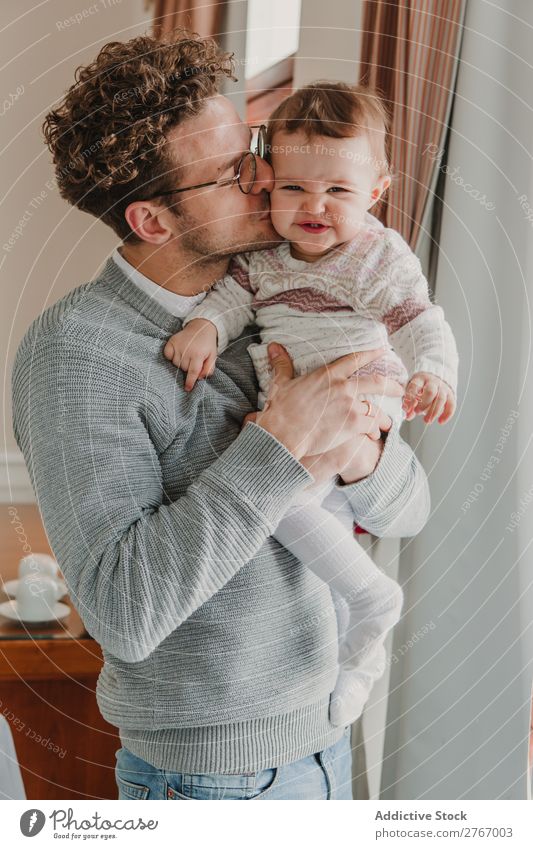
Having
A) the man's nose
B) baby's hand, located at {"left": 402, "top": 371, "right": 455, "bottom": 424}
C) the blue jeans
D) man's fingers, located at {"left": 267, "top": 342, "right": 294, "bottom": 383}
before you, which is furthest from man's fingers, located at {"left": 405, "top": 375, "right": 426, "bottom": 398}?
the blue jeans

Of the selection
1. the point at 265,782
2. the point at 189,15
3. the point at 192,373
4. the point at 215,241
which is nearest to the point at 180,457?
the point at 192,373

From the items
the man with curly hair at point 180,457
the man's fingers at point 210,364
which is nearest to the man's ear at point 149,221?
the man with curly hair at point 180,457

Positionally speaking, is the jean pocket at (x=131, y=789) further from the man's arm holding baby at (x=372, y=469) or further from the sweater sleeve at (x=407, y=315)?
the sweater sleeve at (x=407, y=315)

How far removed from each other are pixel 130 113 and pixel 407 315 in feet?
0.92

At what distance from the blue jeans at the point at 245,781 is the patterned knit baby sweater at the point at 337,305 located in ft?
1.07

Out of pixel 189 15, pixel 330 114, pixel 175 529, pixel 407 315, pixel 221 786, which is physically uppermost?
pixel 189 15

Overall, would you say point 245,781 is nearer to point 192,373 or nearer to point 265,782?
point 265,782

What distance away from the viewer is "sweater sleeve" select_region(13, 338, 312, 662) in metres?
0.65

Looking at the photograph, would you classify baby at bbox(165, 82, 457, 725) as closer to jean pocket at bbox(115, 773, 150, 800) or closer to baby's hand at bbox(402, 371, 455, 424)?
baby's hand at bbox(402, 371, 455, 424)

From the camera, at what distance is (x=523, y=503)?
0.92 meters

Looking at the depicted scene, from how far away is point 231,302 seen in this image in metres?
0.77

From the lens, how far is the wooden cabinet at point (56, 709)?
0.88 meters
